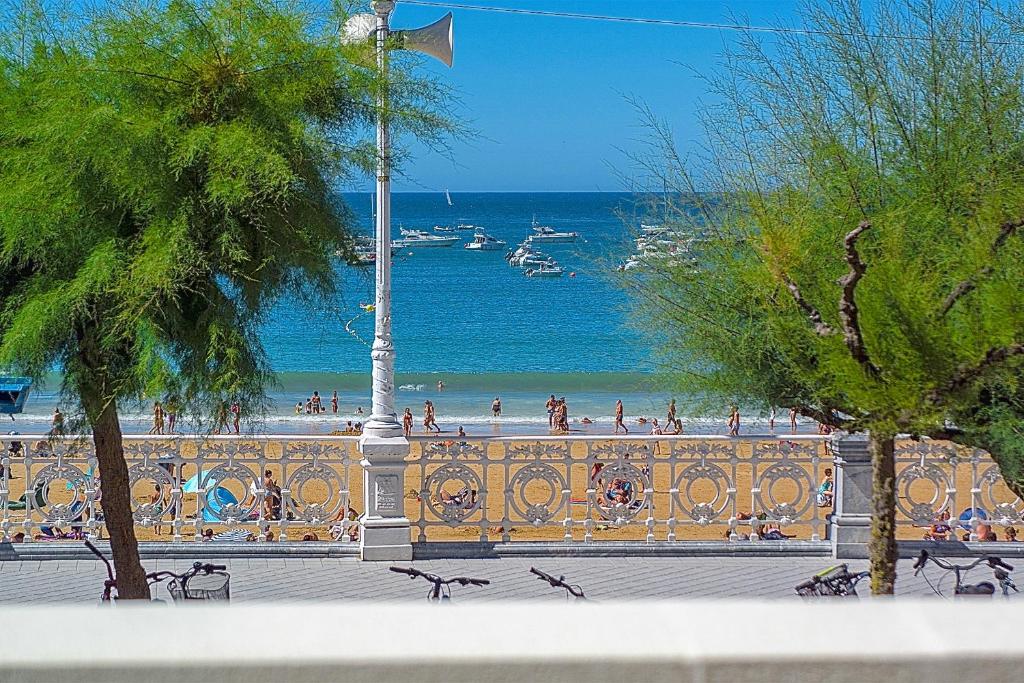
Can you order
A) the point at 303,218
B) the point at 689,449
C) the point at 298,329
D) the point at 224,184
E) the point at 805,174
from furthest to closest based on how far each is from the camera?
1. the point at 298,329
2. the point at 689,449
3. the point at 805,174
4. the point at 303,218
5. the point at 224,184

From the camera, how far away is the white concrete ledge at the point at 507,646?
1.64 metres

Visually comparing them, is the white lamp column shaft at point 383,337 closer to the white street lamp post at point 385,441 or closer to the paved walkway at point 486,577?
the white street lamp post at point 385,441

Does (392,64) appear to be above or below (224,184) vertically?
above

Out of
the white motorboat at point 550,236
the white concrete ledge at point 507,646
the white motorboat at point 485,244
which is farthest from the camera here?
the white motorboat at point 550,236

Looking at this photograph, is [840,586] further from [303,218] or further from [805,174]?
[303,218]

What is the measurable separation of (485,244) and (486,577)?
319 ft

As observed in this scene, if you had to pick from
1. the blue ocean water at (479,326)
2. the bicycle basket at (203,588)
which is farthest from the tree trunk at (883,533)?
the blue ocean water at (479,326)

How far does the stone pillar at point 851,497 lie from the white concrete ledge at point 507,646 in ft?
26.8

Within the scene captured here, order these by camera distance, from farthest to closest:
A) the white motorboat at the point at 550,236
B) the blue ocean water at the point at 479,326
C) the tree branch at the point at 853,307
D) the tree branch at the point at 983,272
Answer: the white motorboat at the point at 550,236, the blue ocean water at the point at 479,326, the tree branch at the point at 983,272, the tree branch at the point at 853,307

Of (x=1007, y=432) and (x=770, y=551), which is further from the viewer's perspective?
(x=770, y=551)

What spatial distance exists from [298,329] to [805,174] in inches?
2171

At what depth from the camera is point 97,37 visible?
6.39m

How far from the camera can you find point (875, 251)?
7648 millimetres

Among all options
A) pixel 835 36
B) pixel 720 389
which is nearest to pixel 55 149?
pixel 720 389
